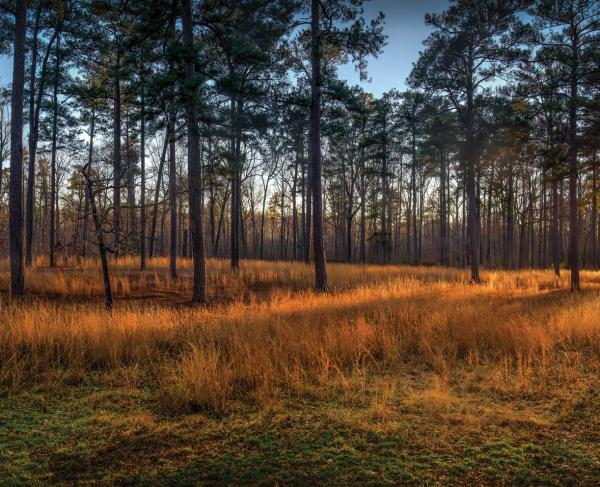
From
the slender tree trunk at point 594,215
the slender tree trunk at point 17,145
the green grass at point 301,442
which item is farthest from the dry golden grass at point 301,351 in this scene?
the slender tree trunk at point 594,215

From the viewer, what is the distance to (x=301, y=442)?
10.5 feet

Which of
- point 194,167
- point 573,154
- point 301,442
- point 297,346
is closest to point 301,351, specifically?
point 297,346

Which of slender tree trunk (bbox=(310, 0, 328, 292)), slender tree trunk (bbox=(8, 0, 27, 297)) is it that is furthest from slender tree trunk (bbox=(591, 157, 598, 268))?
slender tree trunk (bbox=(8, 0, 27, 297))

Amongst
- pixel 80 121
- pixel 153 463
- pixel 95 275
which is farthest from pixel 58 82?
pixel 153 463

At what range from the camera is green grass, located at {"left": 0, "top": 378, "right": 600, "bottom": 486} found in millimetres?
2746

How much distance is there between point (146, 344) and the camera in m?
5.85

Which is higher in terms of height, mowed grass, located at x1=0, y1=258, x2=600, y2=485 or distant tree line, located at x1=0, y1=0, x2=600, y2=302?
distant tree line, located at x1=0, y1=0, x2=600, y2=302

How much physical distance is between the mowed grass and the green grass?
0.05 ft

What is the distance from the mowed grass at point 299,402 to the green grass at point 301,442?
0.05ft

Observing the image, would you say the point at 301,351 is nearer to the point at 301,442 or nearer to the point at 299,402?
the point at 299,402

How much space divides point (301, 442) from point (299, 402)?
2.84 ft

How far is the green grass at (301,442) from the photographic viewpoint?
9.01 ft

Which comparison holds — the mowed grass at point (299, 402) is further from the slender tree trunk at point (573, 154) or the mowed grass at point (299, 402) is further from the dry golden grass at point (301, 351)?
the slender tree trunk at point (573, 154)

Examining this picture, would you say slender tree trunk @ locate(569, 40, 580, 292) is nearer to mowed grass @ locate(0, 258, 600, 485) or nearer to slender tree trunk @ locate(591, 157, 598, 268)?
slender tree trunk @ locate(591, 157, 598, 268)
